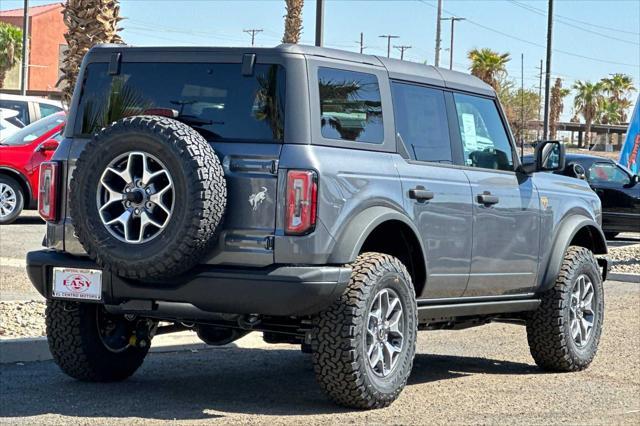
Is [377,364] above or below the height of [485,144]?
below

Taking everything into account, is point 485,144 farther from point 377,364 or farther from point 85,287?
point 85,287

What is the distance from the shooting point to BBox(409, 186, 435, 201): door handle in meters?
7.75

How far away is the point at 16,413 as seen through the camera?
707 centimetres

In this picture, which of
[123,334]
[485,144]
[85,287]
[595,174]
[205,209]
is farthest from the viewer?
[595,174]

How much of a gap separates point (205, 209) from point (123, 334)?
6.01ft

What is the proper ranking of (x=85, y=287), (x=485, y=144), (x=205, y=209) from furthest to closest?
1. (x=485, y=144)
2. (x=85, y=287)
3. (x=205, y=209)

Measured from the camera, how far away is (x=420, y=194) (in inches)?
307

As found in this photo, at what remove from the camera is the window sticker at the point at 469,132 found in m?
8.68

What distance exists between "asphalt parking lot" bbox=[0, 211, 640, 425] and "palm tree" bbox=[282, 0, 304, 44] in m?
24.2

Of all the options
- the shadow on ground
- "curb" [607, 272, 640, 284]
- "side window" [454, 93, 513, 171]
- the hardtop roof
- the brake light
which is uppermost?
the hardtop roof

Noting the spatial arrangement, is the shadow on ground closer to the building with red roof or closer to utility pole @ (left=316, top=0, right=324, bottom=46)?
utility pole @ (left=316, top=0, right=324, bottom=46)

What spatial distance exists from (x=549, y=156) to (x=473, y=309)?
1365mm

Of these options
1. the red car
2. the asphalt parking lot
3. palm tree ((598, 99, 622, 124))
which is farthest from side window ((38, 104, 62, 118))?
palm tree ((598, 99, 622, 124))

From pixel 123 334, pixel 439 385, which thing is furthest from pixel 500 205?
pixel 123 334
